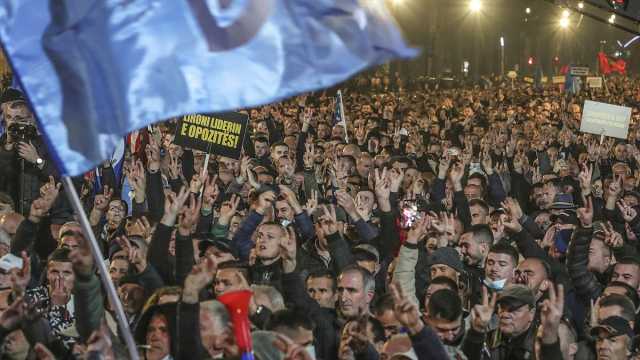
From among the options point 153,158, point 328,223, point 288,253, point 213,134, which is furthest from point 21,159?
point 288,253

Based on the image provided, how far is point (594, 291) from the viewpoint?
8047 millimetres

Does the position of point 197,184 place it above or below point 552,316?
above

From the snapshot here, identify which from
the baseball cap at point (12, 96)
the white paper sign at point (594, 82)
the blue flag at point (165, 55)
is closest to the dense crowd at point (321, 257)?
the baseball cap at point (12, 96)

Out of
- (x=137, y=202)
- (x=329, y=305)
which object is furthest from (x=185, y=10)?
(x=137, y=202)

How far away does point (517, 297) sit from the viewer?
6449 mm

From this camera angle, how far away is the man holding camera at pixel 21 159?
10789 millimetres

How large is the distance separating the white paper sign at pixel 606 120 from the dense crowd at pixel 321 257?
102cm

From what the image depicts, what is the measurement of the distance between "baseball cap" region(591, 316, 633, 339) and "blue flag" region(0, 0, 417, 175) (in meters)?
2.61

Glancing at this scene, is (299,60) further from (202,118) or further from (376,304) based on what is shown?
(202,118)

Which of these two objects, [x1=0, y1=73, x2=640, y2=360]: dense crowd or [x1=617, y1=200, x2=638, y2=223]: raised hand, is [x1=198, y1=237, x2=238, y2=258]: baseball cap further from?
[x1=617, y1=200, x2=638, y2=223]: raised hand

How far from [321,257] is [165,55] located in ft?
15.4

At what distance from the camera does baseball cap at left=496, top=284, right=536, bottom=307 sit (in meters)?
6.40

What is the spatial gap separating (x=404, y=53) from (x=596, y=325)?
289 centimetres

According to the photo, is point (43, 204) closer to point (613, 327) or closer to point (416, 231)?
point (416, 231)
